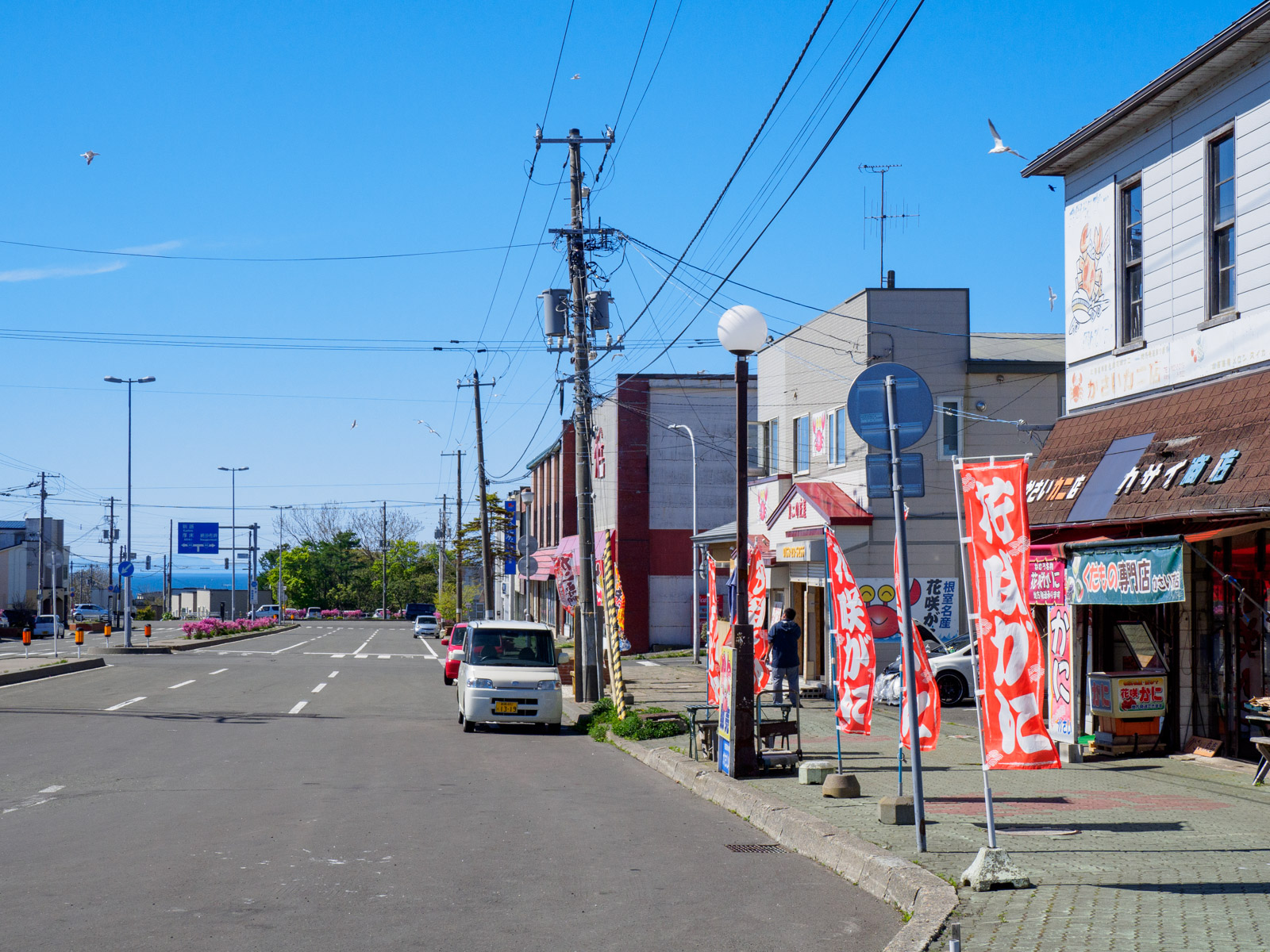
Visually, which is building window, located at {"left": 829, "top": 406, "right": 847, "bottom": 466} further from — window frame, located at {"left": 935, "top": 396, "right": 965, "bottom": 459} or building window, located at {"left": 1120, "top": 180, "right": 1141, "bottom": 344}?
building window, located at {"left": 1120, "top": 180, "right": 1141, "bottom": 344}

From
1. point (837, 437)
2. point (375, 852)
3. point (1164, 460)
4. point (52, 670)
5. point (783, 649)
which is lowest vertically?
point (52, 670)

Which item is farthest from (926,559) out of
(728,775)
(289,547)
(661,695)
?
(289,547)

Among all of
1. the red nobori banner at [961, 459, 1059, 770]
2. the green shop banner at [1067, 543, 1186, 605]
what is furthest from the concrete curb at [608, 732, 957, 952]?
the green shop banner at [1067, 543, 1186, 605]

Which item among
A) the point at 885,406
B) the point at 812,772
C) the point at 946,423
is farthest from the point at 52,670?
the point at 885,406

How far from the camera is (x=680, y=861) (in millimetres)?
8750

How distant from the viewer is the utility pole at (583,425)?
73.0 feet

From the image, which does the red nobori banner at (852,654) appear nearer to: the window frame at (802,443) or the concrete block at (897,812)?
the concrete block at (897,812)

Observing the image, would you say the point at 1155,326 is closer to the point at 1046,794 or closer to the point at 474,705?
the point at 1046,794

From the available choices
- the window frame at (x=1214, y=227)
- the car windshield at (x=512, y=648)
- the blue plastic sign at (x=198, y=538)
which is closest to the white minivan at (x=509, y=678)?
the car windshield at (x=512, y=648)

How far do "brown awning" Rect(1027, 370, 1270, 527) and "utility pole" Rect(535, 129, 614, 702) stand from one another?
9245 millimetres

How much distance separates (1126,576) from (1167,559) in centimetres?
74

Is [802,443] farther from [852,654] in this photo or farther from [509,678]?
[852,654]

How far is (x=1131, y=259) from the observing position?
14414 mm

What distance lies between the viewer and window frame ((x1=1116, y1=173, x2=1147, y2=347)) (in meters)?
14.2
